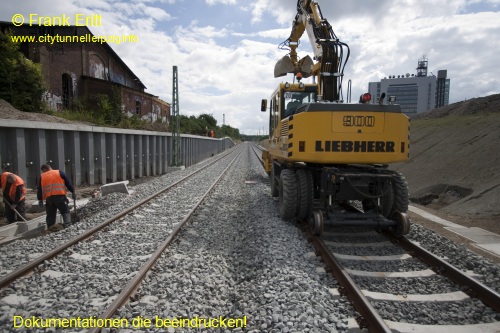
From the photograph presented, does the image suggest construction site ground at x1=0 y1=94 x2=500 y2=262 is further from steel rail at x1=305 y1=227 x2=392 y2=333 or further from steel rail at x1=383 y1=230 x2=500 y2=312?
steel rail at x1=305 y1=227 x2=392 y2=333

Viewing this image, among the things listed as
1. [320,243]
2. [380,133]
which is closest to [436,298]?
[320,243]

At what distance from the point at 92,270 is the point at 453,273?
5.01 meters

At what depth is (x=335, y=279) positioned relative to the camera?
426 cm

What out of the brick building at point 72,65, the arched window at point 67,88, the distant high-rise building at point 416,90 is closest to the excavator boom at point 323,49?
the brick building at point 72,65

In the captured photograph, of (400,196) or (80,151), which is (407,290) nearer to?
(400,196)

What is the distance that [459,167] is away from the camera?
12.5 metres

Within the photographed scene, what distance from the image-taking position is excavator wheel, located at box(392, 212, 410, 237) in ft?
18.0

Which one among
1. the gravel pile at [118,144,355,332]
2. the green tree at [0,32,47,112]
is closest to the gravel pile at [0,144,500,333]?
the gravel pile at [118,144,355,332]

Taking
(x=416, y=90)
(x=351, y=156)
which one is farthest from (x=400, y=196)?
(x=416, y=90)

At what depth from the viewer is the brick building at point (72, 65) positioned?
1048 inches

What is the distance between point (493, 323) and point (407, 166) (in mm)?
14380

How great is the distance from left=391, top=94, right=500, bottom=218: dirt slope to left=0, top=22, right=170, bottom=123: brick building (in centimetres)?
2628

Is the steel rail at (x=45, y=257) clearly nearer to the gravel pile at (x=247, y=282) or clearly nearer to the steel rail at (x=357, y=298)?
the gravel pile at (x=247, y=282)

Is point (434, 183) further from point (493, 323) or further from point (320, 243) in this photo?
point (493, 323)
